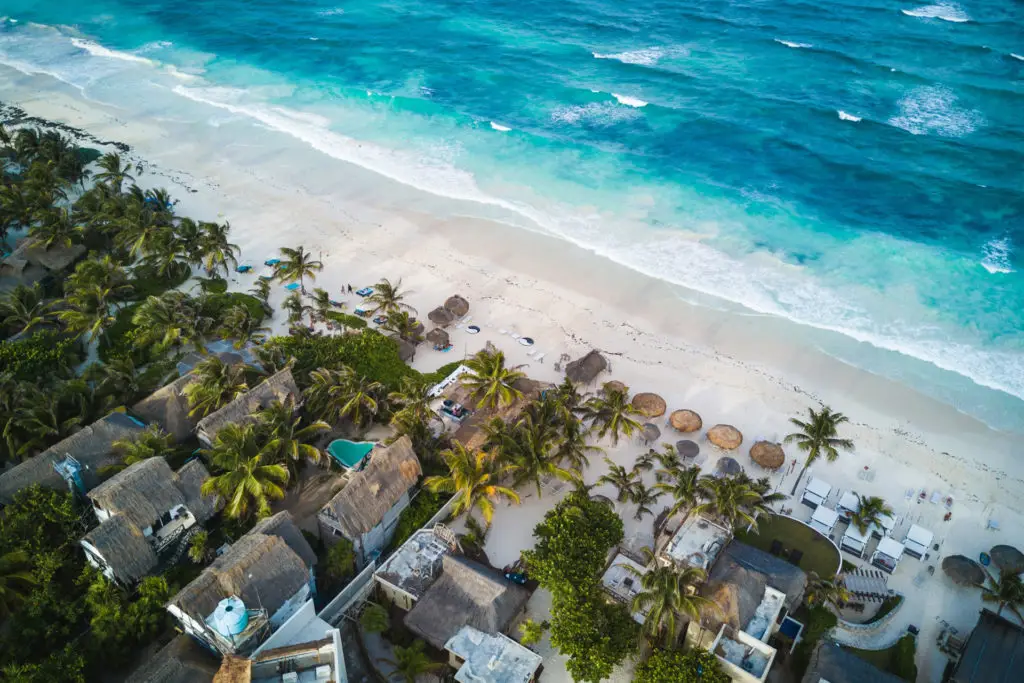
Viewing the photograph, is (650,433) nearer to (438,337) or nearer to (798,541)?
(798,541)

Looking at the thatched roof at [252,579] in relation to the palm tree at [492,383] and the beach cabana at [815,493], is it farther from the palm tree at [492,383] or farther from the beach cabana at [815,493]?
the beach cabana at [815,493]

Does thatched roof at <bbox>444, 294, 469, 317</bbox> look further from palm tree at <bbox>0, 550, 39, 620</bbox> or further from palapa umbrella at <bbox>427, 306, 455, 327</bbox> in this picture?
palm tree at <bbox>0, 550, 39, 620</bbox>

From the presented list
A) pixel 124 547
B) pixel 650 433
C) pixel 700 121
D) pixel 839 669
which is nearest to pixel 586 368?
pixel 650 433

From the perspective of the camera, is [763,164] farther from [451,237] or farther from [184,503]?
[184,503]

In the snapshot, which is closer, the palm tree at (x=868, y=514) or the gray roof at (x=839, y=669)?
the gray roof at (x=839, y=669)

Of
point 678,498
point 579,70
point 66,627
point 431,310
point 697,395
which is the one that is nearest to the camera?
point 66,627

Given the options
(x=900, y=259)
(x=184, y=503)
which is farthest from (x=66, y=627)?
(x=900, y=259)

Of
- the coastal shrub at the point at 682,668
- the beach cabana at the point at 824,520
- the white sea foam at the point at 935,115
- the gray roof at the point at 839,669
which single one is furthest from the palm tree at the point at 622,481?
the white sea foam at the point at 935,115
